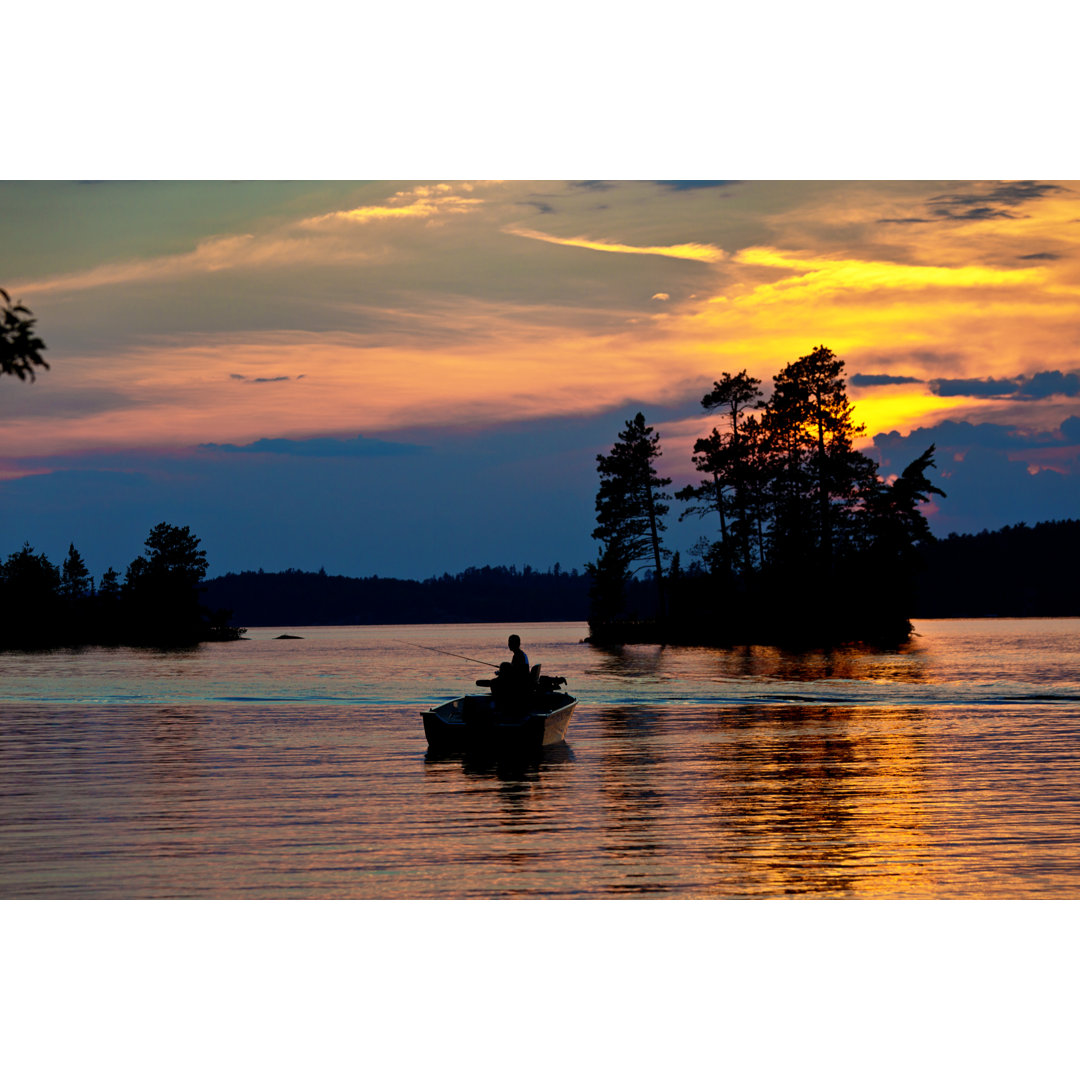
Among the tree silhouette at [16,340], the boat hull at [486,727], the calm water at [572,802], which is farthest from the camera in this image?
the boat hull at [486,727]

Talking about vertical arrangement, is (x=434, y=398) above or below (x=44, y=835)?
above

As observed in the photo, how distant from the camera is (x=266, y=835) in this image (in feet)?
42.9

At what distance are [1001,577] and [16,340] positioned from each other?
13543 cm

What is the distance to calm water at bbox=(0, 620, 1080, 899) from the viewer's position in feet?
35.4

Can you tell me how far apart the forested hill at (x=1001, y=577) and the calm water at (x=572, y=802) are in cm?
9209

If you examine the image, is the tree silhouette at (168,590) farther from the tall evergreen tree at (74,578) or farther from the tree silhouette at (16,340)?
the tree silhouette at (16,340)

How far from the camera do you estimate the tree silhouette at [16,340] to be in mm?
7600

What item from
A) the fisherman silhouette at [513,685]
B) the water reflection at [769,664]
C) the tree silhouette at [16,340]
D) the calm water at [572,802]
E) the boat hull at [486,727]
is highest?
Result: the tree silhouette at [16,340]

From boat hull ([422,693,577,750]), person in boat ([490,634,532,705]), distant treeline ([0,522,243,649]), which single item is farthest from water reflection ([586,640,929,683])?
distant treeline ([0,522,243,649])

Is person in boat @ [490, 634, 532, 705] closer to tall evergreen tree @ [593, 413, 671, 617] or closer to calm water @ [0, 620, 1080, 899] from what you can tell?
calm water @ [0, 620, 1080, 899]

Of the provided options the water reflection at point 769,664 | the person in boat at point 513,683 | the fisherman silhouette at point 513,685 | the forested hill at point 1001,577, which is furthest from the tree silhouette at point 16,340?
the forested hill at point 1001,577

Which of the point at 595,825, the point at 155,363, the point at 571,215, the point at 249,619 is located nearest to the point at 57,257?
the point at 155,363
